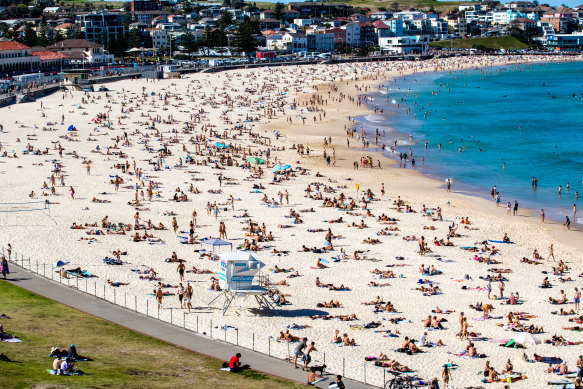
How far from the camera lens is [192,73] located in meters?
119

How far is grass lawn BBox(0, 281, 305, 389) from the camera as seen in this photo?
17203mm

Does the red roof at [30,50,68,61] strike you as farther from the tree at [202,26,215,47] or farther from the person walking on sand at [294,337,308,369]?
the person walking on sand at [294,337,308,369]

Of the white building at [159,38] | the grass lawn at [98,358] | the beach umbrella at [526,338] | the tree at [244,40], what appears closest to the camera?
the grass lawn at [98,358]

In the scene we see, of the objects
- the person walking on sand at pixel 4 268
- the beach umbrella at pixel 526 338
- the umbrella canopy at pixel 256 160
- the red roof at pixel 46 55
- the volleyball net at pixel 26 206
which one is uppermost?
the red roof at pixel 46 55

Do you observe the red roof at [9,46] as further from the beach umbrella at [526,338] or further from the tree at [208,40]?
the beach umbrella at [526,338]

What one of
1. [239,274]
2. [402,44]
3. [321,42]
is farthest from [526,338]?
[402,44]

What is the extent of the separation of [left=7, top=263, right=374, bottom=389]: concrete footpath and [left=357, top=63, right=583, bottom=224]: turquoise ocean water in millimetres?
23850

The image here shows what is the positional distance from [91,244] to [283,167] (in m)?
17.1

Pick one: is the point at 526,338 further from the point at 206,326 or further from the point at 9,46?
the point at 9,46

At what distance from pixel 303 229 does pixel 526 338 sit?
1500cm

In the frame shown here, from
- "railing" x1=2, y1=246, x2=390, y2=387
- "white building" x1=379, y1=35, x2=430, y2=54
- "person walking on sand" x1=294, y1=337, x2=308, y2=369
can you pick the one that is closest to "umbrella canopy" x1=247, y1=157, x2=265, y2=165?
"railing" x1=2, y1=246, x2=390, y2=387

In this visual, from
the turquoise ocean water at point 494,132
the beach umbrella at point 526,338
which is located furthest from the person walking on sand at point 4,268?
the turquoise ocean water at point 494,132

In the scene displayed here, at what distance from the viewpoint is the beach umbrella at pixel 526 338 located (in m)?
21.7

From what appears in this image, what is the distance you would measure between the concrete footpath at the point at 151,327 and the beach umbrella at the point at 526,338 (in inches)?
241
